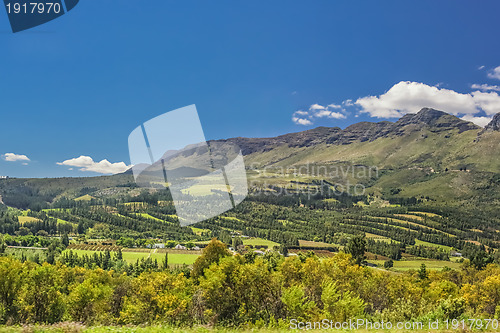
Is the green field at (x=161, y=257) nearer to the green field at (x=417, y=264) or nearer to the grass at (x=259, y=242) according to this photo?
the grass at (x=259, y=242)

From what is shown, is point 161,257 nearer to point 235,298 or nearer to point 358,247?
point 358,247

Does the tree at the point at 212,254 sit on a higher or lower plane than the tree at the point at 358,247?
higher

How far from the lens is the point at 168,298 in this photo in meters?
28.8

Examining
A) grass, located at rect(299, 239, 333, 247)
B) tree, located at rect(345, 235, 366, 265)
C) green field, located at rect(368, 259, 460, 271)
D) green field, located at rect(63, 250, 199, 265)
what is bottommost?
green field, located at rect(368, 259, 460, 271)

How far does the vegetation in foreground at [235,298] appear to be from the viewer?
86.2 ft

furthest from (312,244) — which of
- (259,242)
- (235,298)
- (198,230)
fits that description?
(235,298)

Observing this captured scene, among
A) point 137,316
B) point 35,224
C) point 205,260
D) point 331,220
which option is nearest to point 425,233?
point 331,220

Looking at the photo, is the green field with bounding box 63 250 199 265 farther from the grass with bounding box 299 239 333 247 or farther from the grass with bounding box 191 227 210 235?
the grass with bounding box 191 227 210 235

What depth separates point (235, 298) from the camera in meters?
29.0

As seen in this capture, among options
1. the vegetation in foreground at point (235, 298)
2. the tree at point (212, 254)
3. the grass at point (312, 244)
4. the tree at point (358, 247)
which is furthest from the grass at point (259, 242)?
the vegetation in foreground at point (235, 298)

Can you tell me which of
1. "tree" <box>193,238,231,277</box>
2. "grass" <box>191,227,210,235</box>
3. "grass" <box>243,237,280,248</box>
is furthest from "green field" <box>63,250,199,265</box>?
"tree" <box>193,238,231,277</box>

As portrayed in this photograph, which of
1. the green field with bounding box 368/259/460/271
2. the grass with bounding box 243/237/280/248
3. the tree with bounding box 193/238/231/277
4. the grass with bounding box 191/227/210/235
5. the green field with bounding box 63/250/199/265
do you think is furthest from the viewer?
the grass with bounding box 191/227/210/235

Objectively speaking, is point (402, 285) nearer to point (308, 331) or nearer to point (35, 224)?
point (308, 331)

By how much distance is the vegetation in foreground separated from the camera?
86.2 ft
